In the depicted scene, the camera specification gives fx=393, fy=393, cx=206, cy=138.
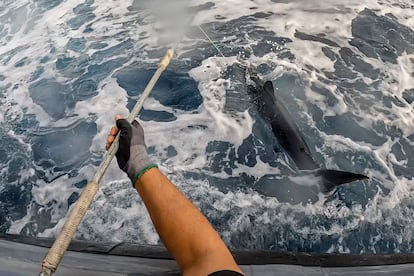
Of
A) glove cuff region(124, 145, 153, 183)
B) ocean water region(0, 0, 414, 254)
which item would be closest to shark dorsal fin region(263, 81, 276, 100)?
A: ocean water region(0, 0, 414, 254)

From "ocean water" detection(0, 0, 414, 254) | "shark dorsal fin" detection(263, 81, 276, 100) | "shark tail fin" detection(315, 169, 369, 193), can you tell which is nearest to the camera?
"shark tail fin" detection(315, 169, 369, 193)

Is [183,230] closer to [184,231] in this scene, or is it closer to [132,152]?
[184,231]

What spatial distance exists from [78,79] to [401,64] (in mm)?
5715

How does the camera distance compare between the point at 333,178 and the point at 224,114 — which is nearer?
the point at 333,178

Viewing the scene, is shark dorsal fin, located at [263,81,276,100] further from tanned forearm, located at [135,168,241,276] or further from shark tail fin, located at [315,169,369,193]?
tanned forearm, located at [135,168,241,276]

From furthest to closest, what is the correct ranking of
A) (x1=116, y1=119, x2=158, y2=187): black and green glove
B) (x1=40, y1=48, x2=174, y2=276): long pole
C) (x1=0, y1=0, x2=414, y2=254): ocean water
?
(x1=0, y1=0, x2=414, y2=254): ocean water < (x1=116, y1=119, x2=158, y2=187): black and green glove < (x1=40, y1=48, x2=174, y2=276): long pole

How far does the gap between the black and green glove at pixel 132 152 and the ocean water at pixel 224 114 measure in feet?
5.57

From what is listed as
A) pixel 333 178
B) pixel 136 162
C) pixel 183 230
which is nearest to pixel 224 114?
pixel 333 178

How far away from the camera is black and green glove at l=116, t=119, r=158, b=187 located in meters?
2.63

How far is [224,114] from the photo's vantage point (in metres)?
6.00

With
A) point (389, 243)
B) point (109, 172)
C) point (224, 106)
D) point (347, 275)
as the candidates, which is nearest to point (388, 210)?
point (389, 243)

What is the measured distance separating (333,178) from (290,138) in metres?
0.84

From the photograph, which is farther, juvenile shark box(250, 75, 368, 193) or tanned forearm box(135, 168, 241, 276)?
juvenile shark box(250, 75, 368, 193)

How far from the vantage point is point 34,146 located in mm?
5680
